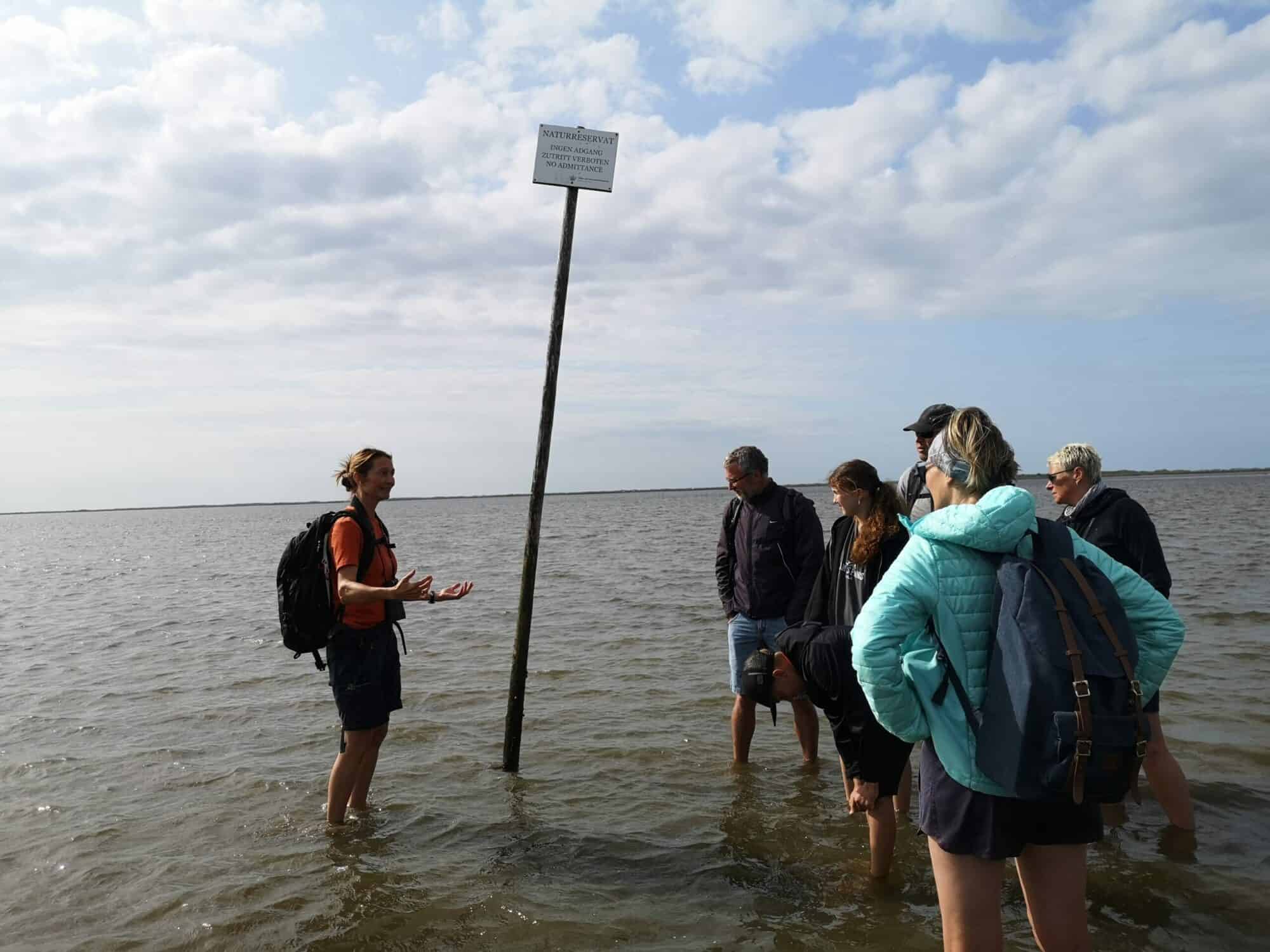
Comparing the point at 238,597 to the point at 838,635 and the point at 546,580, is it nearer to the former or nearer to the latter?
the point at 546,580

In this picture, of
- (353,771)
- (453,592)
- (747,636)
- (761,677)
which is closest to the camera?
(761,677)

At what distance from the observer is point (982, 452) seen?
2684 mm

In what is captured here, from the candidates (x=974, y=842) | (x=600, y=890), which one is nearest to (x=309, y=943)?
(x=600, y=890)

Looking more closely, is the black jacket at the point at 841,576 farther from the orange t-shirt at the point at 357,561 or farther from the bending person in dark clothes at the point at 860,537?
the orange t-shirt at the point at 357,561

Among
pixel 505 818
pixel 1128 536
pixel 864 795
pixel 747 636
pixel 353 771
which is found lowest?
pixel 505 818

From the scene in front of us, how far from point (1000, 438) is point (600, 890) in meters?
3.35

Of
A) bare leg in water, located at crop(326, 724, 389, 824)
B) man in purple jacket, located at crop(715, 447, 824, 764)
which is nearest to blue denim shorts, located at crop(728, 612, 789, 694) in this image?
man in purple jacket, located at crop(715, 447, 824, 764)

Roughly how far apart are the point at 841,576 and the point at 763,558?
4.44 feet

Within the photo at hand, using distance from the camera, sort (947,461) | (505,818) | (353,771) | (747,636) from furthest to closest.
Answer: (747,636), (505,818), (353,771), (947,461)

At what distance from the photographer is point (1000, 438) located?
2.71 m

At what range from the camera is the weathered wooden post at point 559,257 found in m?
6.01

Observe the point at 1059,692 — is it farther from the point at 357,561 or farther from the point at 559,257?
the point at 559,257

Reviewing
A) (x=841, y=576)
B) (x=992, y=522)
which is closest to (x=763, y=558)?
(x=841, y=576)

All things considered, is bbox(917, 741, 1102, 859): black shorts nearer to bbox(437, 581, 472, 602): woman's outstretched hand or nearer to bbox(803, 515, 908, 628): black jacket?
bbox(803, 515, 908, 628): black jacket
